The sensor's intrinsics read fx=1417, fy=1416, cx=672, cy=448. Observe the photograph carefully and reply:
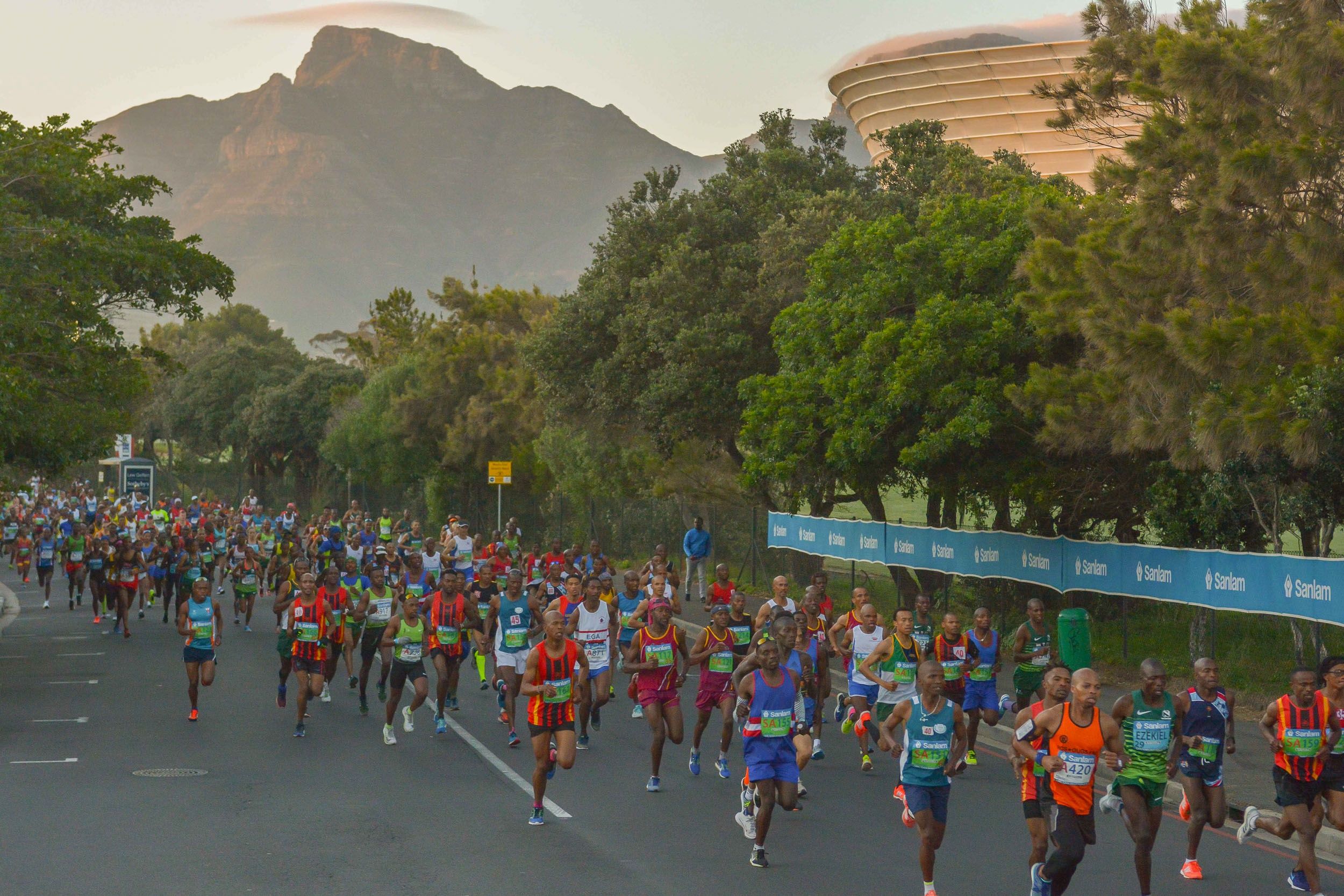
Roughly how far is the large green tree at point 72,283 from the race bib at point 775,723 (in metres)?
14.0

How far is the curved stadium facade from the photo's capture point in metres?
102

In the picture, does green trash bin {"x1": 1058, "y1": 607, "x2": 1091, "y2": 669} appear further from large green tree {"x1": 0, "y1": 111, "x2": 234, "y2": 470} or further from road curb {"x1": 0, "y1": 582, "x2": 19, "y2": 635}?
road curb {"x1": 0, "y1": 582, "x2": 19, "y2": 635}

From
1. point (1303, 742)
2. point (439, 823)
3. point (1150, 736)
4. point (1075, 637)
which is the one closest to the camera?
point (1150, 736)

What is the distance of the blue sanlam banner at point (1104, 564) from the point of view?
14.8 metres

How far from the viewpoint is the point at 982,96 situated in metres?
108

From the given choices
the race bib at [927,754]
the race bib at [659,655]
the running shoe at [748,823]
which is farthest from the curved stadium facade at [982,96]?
the race bib at [927,754]

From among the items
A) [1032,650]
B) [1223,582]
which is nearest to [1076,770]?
[1032,650]

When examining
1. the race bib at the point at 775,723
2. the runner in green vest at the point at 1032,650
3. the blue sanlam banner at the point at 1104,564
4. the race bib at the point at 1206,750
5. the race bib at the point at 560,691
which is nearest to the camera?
the race bib at the point at 1206,750

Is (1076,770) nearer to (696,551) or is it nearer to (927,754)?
(927,754)

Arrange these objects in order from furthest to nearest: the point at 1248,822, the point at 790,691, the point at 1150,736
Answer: the point at 790,691 → the point at 1248,822 → the point at 1150,736

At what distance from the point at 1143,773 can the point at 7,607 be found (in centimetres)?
3031

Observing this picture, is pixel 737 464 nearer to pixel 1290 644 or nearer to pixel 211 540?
pixel 211 540

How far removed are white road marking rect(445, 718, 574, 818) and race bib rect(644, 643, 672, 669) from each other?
1.55 m

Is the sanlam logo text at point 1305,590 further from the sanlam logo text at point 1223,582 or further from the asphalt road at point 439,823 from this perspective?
the asphalt road at point 439,823
